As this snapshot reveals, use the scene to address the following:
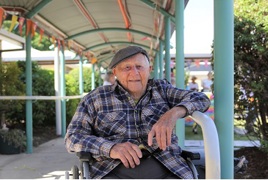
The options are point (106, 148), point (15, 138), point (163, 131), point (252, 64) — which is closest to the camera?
point (163, 131)

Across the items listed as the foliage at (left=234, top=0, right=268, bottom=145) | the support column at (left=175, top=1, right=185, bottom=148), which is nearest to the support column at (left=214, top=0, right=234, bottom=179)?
the support column at (left=175, top=1, right=185, bottom=148)

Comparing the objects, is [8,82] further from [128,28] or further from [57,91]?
[128,28]

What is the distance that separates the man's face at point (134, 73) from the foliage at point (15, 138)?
4543 millimetres

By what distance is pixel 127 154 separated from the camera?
1995mm

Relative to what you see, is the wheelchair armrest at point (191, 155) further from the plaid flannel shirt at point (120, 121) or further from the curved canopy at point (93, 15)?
the curved canopy at point (93, 15)

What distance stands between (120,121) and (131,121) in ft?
0.23

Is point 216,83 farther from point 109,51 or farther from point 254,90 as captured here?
point 109,51

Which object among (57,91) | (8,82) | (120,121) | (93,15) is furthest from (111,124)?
(57,91)

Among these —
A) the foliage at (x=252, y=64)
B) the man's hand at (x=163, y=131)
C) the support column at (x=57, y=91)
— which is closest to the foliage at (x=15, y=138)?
the support column at (x=57, y=91)

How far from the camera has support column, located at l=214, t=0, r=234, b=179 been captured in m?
2.07

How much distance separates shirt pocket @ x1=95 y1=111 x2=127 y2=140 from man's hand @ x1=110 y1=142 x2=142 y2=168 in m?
0.26

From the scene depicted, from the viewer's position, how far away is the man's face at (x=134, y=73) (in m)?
2.36

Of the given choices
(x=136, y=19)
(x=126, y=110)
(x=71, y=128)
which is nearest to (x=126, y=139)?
(x=126, y=110)

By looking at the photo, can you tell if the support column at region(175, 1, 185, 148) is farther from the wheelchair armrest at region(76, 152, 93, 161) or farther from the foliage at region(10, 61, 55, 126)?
the foliage at region(10, 61, 55, 126)
